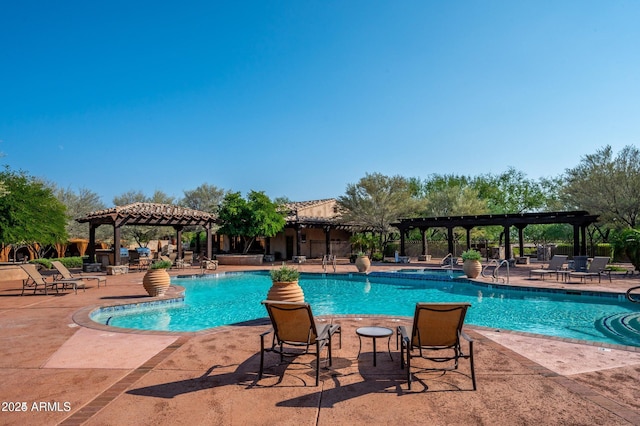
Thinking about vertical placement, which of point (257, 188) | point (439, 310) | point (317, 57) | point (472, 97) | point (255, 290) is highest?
point (317, 57)

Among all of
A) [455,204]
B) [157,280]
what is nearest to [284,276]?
[157,280]

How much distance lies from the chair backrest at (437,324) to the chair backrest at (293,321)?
1087 millimetres

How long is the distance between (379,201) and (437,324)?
23716 mm

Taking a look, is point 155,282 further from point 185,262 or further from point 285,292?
point 185,262

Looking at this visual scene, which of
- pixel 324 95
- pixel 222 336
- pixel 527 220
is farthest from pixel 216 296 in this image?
pixel 527 220

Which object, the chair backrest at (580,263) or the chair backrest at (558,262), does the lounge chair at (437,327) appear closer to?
the chair backrest at (558,262)

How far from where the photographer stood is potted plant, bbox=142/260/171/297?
10992 millimetres

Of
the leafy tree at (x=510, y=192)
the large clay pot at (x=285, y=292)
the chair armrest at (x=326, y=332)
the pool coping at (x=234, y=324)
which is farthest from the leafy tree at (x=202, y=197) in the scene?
the chair armrest at (x=326, y=332)

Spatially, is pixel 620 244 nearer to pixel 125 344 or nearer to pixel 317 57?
pixel 317 57

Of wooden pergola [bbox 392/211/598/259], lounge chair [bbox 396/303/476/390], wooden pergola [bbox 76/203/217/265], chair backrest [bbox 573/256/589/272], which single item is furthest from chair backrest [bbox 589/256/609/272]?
wooden pergola [bbox 76/203/217/265]

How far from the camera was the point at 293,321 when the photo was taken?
429 cm

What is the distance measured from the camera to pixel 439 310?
397 centimetres

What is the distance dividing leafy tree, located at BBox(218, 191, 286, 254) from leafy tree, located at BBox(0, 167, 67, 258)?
28.7 ft

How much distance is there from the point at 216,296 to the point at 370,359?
9237 mm
